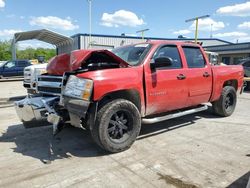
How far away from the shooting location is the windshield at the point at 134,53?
4995 millimetres

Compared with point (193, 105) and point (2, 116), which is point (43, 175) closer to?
point (193, 105)

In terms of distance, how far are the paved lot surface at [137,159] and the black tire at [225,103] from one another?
82 cm

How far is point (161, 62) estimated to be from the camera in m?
4.79

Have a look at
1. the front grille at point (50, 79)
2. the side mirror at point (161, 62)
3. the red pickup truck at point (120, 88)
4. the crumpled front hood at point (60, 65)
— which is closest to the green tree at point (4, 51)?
the front grille at point (50, 79)

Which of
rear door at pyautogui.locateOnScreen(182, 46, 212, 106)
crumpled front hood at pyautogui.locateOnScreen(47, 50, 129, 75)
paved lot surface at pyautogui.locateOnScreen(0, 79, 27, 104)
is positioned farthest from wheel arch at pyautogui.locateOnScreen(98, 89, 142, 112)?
paved lot surface at pyautogui.locateOnScreen(0, 79, 27, 104)

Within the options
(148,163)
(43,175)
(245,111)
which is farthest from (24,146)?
(245,111)

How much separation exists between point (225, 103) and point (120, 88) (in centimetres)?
385

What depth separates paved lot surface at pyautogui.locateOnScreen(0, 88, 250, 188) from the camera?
3477 millimetres

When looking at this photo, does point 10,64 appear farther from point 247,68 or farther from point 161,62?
point 161,62

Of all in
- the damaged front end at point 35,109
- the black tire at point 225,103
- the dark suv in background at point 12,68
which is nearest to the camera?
the damaged front end at point 35,109

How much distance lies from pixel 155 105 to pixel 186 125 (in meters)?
1.60

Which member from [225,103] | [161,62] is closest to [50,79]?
[161,62]

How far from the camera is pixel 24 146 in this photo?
482 centimetres

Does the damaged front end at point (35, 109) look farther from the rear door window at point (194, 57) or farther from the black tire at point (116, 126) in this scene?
the rear door window at point (194, 57)
